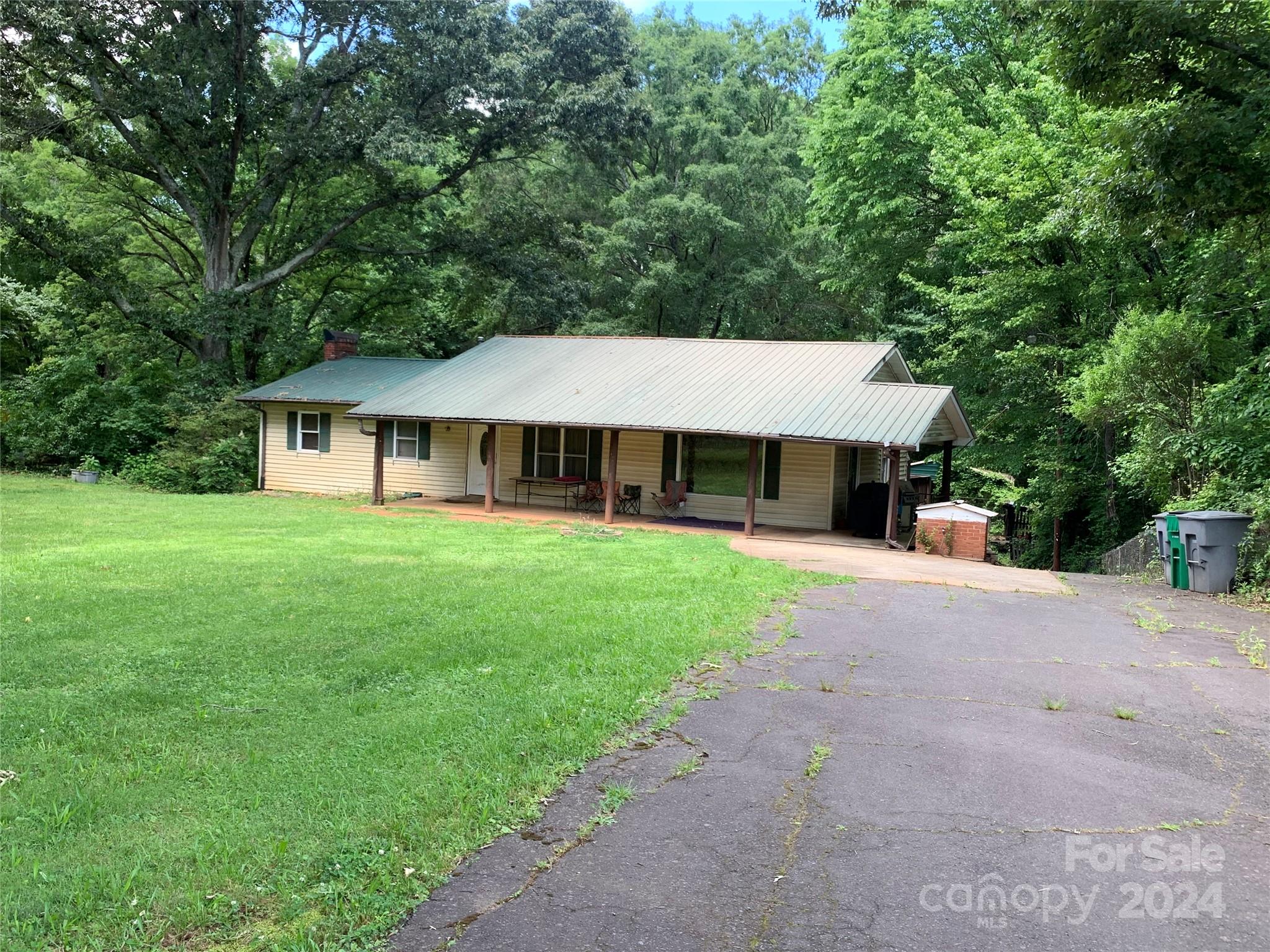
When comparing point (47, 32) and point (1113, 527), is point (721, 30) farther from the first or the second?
point (1113, 527)

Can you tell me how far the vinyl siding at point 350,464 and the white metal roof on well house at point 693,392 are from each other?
1545mm

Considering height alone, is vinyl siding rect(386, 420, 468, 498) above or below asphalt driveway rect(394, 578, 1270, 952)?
above

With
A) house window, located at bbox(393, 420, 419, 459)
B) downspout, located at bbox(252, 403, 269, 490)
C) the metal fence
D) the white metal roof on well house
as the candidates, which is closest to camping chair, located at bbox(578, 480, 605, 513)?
the white metal roof on well house

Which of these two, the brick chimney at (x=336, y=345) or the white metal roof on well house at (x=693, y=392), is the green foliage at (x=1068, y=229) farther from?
the brick chimney at (x=336, y=345)

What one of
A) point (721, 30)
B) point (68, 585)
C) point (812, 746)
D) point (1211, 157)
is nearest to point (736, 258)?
point (721, 30)

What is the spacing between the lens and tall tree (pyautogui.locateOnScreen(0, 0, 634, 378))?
80.0 feet

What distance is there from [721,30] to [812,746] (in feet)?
139

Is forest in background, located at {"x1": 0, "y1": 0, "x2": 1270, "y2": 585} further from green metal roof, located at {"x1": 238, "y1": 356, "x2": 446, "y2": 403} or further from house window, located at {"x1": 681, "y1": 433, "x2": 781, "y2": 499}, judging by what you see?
house window, located at {"x1": 681, "y1": 433, "x2": 781, "y2": 499}

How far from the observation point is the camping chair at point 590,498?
20.5 m

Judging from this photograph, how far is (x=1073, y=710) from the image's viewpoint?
243 inches

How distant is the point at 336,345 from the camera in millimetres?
27281

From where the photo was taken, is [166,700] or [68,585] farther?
[68,585]

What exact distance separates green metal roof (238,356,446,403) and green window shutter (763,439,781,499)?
8.67 meters

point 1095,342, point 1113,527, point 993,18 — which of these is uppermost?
point 993,18
